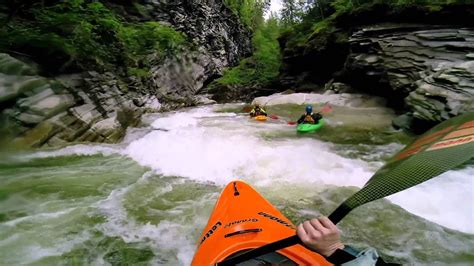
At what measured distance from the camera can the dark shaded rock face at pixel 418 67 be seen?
6.89 metres

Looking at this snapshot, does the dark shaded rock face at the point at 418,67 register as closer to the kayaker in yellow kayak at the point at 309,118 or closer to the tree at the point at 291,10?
the kayaker in yellow kayak at the point at 309,118

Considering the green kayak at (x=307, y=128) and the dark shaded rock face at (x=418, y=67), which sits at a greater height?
the dark shaded rock face at (x=418, y=67)

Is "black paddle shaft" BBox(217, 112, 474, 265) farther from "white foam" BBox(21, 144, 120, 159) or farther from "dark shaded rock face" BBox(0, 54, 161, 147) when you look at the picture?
"dark shaded rock face" BBox(0, 54, 161, 147)

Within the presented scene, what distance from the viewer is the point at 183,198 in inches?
163

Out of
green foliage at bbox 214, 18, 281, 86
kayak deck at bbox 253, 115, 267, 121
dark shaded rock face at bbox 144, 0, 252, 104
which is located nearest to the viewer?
kayak deck at bbox 253, 115, 267, 121

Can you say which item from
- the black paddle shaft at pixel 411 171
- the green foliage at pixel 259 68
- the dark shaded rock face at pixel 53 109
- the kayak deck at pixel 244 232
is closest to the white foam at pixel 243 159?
the dark shaded rock face at pixel 53 109

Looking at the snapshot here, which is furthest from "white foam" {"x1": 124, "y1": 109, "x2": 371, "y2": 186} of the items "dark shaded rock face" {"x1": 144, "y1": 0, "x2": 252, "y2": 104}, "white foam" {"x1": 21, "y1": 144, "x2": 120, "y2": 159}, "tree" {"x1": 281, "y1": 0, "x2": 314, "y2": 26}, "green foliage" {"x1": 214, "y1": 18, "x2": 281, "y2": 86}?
"tree" {"x1": 281, "y1": 0, "x2": 314, "y2": 26}

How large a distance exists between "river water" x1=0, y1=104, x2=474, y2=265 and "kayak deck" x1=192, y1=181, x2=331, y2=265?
25.5 inches

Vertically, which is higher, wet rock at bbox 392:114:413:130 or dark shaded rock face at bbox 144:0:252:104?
dark shaded rock face at bbox 144:0:252:104

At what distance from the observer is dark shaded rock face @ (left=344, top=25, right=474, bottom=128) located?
689 centimetres

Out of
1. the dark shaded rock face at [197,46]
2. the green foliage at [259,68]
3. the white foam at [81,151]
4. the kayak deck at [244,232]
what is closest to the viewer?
the kayak deck at [244,232]

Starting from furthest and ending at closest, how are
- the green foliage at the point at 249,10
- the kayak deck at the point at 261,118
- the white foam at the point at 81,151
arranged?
the green foliage at the point at 249,10, the kayak deck at the point at 261,118, the white foam at the point at 81,151

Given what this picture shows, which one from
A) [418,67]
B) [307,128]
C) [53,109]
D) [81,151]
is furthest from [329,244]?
[418,67]

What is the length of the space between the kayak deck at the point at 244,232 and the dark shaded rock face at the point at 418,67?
18.7ft
